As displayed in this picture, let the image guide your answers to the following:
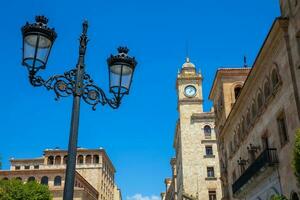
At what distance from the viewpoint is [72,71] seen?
8.28 meters

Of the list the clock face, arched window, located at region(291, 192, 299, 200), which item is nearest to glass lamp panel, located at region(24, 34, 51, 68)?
arched window, located at region(291, 192, 299, 200)

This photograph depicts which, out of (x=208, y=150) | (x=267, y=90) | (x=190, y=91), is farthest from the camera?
(x=190, y=91)

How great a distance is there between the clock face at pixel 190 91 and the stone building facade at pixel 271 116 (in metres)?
34.7

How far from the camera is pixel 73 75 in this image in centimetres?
828

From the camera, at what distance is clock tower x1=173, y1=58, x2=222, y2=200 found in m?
56.8

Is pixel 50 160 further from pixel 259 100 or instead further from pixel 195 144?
pixel 259 100

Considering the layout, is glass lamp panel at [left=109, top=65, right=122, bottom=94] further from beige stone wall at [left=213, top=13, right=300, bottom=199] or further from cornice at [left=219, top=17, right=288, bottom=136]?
cornice at [left=219, top=17, right=288, bottom=136]

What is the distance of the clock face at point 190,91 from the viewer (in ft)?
219

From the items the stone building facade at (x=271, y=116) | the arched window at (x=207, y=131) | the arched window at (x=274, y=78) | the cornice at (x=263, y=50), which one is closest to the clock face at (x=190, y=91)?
the arched window at (x=207, y=131)

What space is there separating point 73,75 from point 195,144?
53591mm

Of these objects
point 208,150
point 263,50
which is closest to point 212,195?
point 208,150

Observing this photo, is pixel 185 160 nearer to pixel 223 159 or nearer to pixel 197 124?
pixel 197 124

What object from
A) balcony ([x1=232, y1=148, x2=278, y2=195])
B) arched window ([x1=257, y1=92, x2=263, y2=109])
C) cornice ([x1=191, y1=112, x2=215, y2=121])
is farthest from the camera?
cornice ([x1=191, y1=112, x2=215, y2=121])

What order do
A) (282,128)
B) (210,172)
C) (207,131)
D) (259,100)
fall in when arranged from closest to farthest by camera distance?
1. (282,128)
2. (259,100)
3. (210,172)
4. (207,131)
